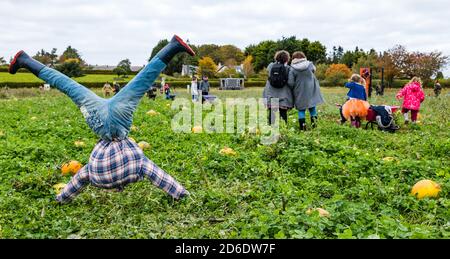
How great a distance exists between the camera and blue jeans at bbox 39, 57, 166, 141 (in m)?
4.58

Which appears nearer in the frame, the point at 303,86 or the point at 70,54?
the point at 303,86

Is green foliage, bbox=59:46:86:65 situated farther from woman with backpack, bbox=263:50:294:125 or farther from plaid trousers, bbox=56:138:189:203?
plaid trousers, bbox=56:138:189:203

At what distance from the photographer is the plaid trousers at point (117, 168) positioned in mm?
4590

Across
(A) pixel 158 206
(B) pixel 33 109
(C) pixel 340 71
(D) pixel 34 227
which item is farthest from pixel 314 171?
(C) pixel 340 71

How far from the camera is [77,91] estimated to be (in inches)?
186

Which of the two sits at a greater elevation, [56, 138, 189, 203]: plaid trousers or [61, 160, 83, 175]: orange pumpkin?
[56, 138, 189, 203]: plaid trousers

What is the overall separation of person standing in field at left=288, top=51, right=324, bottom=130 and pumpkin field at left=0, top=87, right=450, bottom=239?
159 cm

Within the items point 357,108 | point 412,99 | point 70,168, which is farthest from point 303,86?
point 70,168

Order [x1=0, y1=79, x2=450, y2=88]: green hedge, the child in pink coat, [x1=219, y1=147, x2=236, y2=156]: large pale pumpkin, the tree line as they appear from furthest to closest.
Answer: the tree line, [x1=0, y1=79, x2=450, y2=88]: green hedge, the child in pink coat, [x1=219, y1=147, x2=236, y2=156]: large pale pumpkin

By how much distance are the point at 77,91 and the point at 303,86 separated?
6092 millimetres

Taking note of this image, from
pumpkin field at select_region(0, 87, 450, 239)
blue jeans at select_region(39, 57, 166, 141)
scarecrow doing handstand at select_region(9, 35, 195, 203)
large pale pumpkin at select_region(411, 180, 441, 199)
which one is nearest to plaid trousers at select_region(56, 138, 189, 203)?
scarecrow doing handstand at select_region(9, 35, 195, 203)

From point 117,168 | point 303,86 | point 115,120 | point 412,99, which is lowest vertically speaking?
point 117,168

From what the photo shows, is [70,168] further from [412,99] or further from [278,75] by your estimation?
[412,99]

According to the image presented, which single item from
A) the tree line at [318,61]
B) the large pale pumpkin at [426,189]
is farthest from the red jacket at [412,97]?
the tree line at [318,61]
